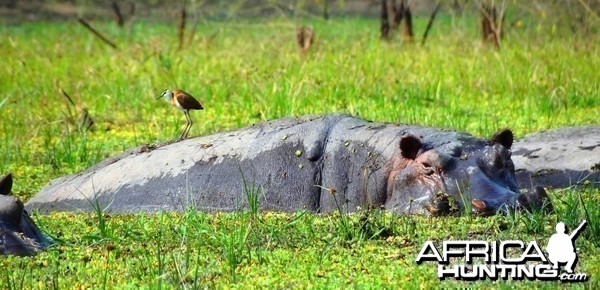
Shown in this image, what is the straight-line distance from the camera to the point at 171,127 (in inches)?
307

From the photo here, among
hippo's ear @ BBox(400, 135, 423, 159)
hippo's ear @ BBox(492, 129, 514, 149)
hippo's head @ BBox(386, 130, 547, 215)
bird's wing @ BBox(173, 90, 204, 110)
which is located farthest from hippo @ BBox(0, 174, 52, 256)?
hippo's ear @ BBox(492, 129, 514, 149)

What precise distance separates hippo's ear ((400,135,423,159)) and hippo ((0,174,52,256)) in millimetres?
1761

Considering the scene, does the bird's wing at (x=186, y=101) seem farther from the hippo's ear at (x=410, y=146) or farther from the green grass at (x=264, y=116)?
the hippo's ear at (x=410, y=146)

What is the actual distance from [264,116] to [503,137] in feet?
8.69

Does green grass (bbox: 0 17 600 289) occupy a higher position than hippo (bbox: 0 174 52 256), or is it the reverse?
hippo (bbox: 0 174 52 256)

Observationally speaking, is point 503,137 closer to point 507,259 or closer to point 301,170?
point 301,170

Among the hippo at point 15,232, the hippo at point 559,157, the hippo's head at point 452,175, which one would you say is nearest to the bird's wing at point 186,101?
the hippo's head at point 452,175

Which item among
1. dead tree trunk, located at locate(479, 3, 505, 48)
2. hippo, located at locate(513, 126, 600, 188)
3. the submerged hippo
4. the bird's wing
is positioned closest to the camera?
the submerged hippo

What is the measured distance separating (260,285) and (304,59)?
6.72 meters

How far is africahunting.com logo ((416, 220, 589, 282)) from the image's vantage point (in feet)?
12.7

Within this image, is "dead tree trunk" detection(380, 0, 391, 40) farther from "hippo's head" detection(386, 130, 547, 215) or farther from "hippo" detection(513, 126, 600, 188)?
"hippo's head" detection(386, 130, 547, 215)

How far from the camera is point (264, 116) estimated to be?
302 inches

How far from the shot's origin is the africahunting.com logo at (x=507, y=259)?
388 centimetres

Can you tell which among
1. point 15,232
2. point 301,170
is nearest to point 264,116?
point 301,170
